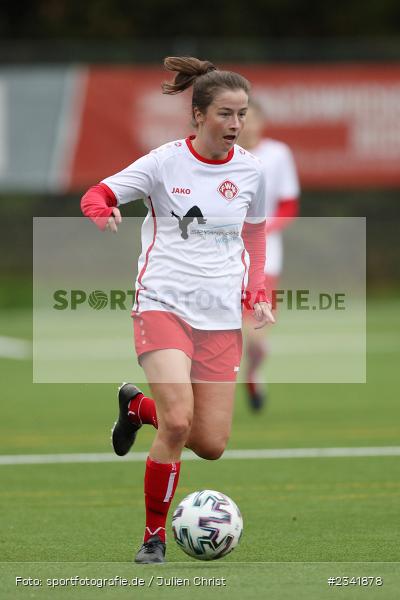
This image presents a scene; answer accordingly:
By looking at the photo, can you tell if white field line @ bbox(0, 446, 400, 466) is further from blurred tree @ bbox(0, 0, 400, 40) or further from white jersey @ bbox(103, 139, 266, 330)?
blurred tree @ bbox(0, 0, 400, 40)

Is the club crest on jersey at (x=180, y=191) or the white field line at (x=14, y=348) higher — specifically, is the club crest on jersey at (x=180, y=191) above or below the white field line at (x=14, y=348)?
above

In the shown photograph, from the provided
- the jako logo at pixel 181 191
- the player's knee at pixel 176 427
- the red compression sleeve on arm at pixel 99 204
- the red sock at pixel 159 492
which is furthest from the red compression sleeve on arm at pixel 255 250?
the red sock at pixel 159 492

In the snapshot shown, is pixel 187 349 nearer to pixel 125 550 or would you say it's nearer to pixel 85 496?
pixel 125 550

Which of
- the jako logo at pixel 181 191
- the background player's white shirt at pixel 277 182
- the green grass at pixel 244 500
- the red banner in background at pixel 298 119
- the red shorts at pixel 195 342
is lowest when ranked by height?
the green grass at pixel 244 500

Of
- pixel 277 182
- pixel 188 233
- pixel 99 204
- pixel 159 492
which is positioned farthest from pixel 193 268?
pixel 277 182

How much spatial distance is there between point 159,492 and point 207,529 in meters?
0.32

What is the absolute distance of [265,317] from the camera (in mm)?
6609

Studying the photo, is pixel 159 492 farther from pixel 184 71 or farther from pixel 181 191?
pixel 184 71

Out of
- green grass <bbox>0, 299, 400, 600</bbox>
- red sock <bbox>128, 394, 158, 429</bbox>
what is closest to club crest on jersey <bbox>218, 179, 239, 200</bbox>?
red sock <bbox>128, 394, 158, 429</bbox>

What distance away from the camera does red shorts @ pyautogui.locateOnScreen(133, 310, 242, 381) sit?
6281mm

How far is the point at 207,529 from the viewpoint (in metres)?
6.00

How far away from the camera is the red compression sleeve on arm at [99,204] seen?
6059 millimetres

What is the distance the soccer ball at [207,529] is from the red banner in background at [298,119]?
15046 mm

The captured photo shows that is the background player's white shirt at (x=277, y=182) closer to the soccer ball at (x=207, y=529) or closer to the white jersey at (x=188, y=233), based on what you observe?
the white jersey at (x=188, y=233)
